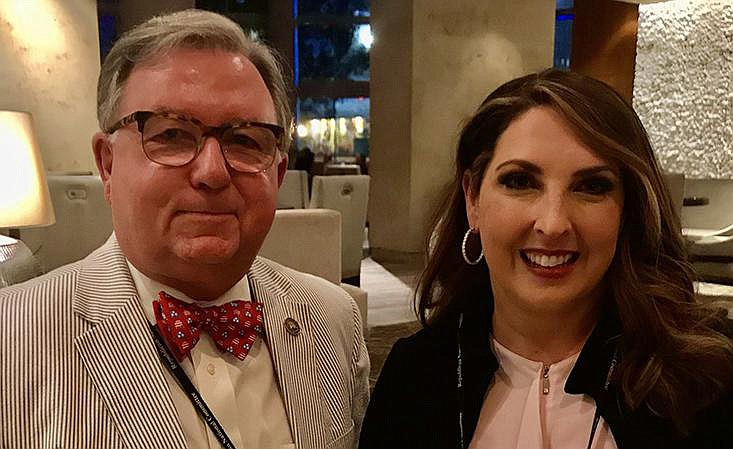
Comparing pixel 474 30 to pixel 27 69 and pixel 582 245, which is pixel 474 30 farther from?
pixel 582 245

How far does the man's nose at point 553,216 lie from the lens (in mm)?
1226

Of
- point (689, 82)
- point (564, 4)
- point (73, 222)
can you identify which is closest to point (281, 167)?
point (73, 222)

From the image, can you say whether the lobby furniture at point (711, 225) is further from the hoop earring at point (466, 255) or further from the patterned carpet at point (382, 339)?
the hoop earring at point (466, 255)

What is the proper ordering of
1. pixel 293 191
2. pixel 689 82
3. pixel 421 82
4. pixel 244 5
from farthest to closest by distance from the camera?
pixel 244 5 → pixel 421 82 → pixel 293 191 → pixel 689 82

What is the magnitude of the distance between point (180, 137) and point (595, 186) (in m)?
0.78

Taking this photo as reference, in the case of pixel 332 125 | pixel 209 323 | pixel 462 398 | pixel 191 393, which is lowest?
pixel 332 125

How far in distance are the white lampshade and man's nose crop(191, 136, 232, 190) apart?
2086 millimetres

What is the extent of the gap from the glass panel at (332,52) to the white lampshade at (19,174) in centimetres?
1458

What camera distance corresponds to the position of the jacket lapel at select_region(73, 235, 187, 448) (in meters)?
1.10

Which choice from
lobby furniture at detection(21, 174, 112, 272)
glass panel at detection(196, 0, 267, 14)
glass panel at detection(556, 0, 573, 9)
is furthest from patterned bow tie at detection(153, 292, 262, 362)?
glass panel at detection(196, 0, 267, 14)

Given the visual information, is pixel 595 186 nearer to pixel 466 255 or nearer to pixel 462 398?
pixel 466 255

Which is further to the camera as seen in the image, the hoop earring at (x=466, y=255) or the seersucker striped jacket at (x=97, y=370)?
the hoop earring at (x=466, y=255)

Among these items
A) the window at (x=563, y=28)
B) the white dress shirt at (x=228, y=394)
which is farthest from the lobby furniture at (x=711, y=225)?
the window at (x=563, y=28)

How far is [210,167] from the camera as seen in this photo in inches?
44.0
